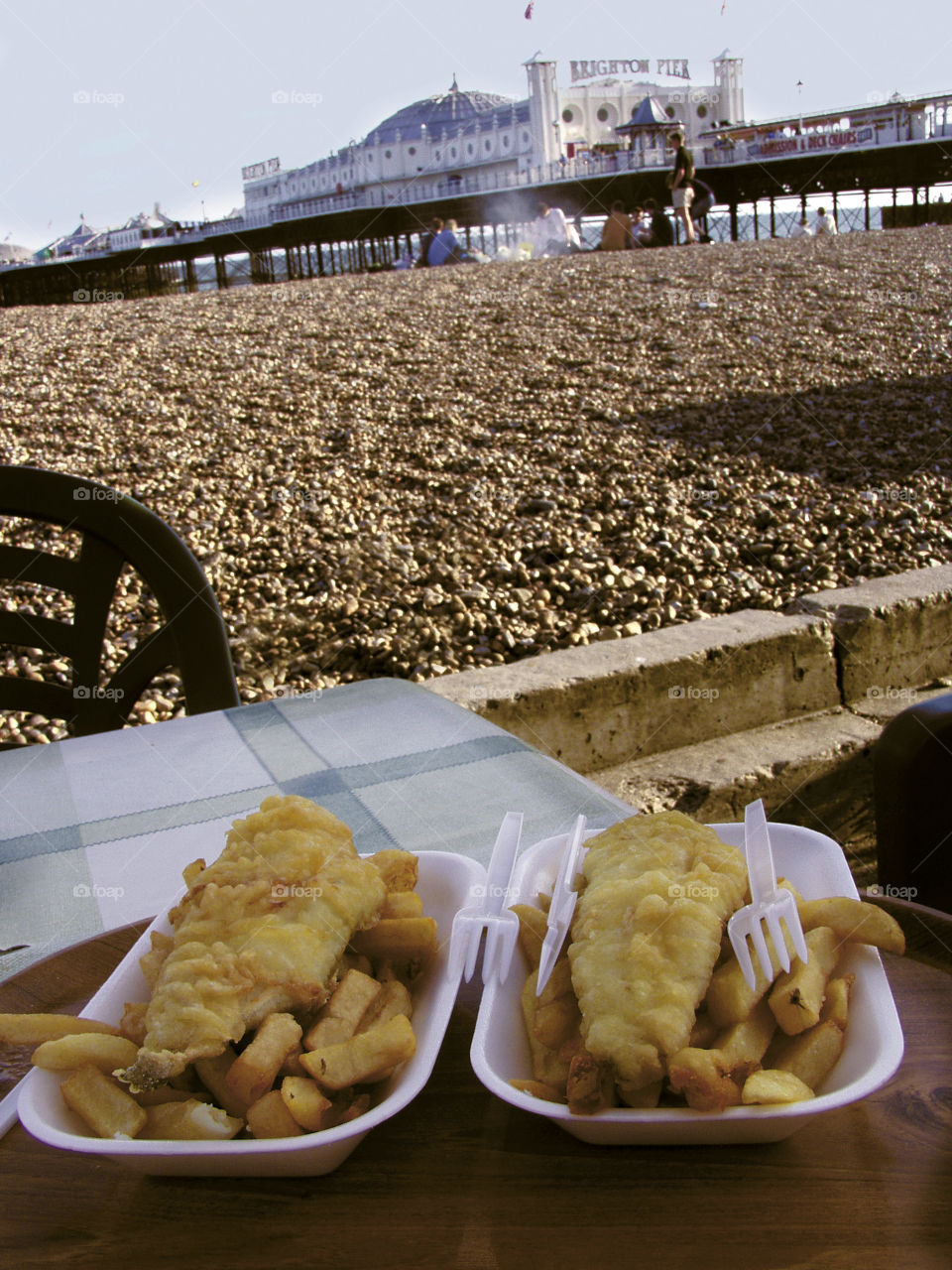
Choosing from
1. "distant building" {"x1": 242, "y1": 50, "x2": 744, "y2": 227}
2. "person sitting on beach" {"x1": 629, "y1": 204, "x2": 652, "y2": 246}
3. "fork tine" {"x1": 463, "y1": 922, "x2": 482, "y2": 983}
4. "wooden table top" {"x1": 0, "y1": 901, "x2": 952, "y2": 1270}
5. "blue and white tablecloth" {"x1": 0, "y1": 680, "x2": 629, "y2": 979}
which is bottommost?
"blue and white tablecloth" {"x1": 0, "y1": 680, "x2": 629, "y2": 979}

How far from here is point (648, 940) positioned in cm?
66

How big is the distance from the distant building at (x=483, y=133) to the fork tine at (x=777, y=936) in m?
57.0

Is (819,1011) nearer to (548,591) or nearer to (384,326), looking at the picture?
(548,591)

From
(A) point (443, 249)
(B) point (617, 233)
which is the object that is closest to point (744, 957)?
(A) point (443, 249)

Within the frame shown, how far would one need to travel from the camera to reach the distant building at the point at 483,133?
2389 inches

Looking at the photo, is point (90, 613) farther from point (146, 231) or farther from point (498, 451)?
point (146, 231)

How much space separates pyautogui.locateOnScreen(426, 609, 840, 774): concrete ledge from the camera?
100 inches

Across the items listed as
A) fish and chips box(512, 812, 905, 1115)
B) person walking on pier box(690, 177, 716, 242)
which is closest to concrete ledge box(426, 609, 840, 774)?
fish and chips box(512, 812, 905, 1115)

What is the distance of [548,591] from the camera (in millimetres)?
3631

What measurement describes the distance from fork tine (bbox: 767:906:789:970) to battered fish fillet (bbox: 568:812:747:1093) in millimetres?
34

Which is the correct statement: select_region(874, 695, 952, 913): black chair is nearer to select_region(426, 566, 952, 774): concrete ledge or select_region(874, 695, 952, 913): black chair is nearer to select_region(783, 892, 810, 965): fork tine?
select_region(783, 892, 810, 965): fork tine

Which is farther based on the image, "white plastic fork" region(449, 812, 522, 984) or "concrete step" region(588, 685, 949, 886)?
"concrete step" region(588, 685, 949, 886)

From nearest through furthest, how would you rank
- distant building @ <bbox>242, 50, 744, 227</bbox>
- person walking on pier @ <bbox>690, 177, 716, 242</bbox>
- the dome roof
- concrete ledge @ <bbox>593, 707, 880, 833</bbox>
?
1. concrete ledge @ <bbox>593, 707, 880, 833</bbox>
2. person walking on pier @ <bbox>690, 177, 716, 242</bbox>
3. distant building @ <bbox>242, 50, 744, 227</bbox>
4. the dome roof

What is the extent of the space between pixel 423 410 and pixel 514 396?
2.10ft
